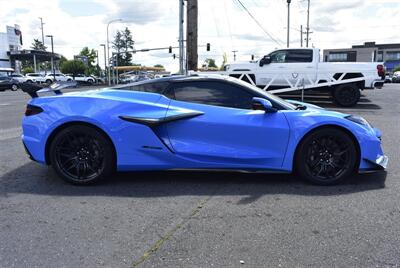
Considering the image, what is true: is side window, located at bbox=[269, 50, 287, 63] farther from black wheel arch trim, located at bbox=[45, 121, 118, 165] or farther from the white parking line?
black wheel arch trim, located at bbox=[45, 121, 118, 165]

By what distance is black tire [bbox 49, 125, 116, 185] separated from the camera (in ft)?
15.2

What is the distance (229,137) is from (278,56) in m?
11.4

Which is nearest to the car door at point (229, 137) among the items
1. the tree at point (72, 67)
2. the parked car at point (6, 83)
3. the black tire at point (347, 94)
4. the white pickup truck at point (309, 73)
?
the white pickup truck at point (309, 73)

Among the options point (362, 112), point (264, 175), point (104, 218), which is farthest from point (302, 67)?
point (104, 218)

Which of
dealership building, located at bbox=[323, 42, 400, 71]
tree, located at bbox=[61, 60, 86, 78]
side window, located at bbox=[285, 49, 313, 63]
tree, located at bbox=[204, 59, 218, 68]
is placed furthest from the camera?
tree, located at bbox=[204, 59, 218, 68]

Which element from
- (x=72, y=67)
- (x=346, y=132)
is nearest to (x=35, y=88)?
(x=346, y=132)

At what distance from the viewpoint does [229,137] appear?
4555 mm

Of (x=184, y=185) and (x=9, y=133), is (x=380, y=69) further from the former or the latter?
Result: (x=9, y=133)

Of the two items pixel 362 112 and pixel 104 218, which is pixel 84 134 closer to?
pixel 104 218

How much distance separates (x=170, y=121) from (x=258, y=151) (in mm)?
1071

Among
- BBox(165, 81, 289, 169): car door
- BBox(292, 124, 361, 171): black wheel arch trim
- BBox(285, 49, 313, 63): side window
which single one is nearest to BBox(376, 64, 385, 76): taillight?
BBox(285, 49, 313, 63): side window

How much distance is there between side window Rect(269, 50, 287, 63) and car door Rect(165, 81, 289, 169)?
436 inches

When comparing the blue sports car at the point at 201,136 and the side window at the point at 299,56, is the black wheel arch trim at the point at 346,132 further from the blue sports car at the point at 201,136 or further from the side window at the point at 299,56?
the side window at the point at 299,56

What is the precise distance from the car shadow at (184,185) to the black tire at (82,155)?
0.13 metres
